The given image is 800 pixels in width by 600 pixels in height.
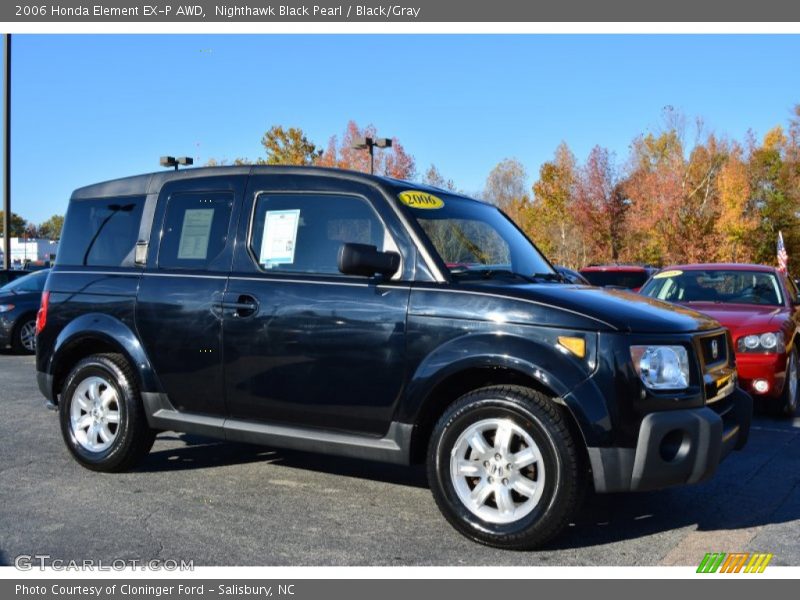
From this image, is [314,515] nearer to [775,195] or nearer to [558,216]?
[558,216]

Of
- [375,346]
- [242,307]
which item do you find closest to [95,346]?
[242,307]

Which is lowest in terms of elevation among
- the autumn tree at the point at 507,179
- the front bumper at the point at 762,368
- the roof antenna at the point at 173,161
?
the front bumper at the point at 762,368

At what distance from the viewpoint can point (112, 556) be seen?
3.99 meters

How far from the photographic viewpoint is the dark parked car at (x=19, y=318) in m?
13.7

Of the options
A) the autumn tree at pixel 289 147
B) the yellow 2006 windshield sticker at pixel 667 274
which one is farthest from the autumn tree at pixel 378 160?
the yellow 2006 windshield sticker at pixel 667 274

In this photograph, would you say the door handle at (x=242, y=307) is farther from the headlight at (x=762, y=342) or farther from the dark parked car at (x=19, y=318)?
the dark parked car at (x=19, y=318)

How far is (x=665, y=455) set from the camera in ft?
13.2

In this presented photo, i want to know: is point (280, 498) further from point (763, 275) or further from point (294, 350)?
point (763, 275)

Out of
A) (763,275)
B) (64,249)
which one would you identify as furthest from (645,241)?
(64,249)

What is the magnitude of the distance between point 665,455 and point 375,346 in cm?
163

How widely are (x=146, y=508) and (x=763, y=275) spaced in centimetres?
712

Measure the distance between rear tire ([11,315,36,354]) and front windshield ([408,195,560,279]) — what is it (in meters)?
10.8

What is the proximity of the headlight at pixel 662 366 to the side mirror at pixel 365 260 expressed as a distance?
138cm

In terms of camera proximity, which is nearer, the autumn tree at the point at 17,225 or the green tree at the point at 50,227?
the autumn tree at the point at 17,225
